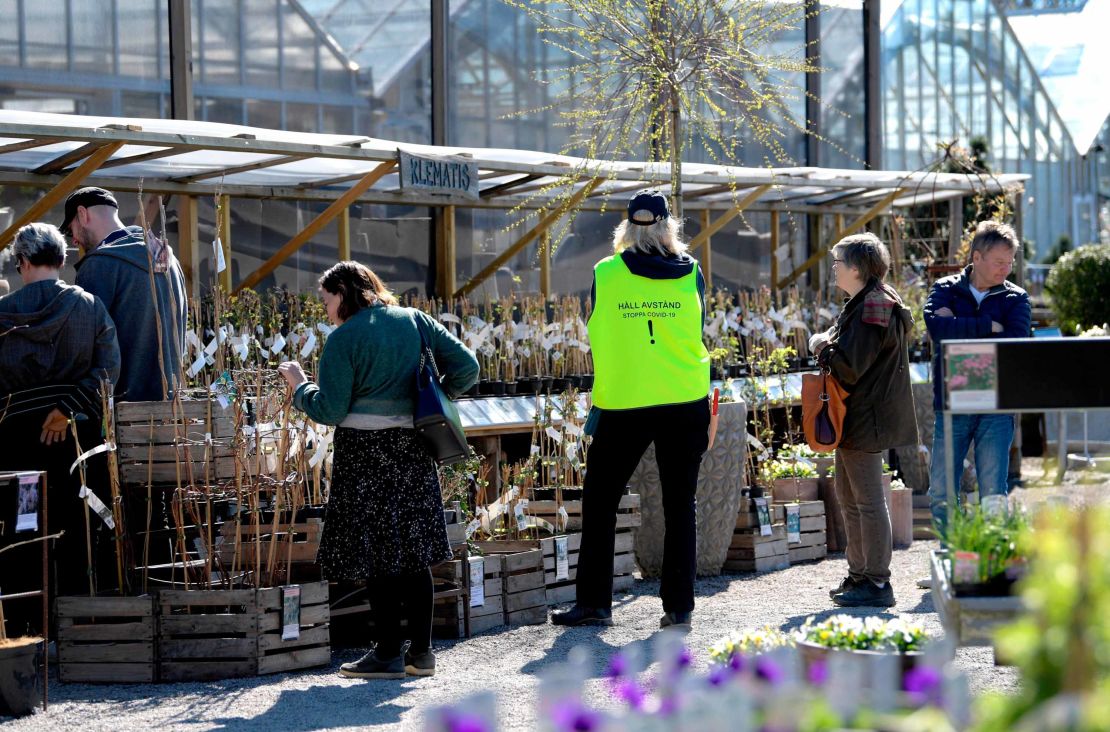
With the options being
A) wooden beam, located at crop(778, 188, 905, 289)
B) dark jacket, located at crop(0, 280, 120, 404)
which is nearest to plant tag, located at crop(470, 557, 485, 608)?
dark jacket, located at crop(0, 280, 120, 404)

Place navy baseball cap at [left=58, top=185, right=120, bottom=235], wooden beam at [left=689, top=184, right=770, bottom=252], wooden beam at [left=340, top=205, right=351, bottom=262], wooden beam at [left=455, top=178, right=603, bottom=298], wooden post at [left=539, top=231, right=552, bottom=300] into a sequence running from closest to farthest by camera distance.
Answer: navy baseball cap at [left=58, top=185, right=120, bottom=235]
wooden beam at [left=340, top=205, right=351, bottom=262]
wooden beam at [left=455, top=178, right=603, bottom=298]
wooden beam at [left=689, top=184, right=770, bottom=252]
wooden post at [left=539, top=231, right=552, bottom=300]

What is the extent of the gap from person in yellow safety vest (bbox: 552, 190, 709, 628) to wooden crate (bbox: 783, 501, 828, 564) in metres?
2.05

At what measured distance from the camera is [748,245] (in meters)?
14.8

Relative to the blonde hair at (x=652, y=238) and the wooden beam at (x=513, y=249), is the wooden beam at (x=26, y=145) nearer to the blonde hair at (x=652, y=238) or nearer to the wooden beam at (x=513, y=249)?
the blonde hair at (x=652, y=238)

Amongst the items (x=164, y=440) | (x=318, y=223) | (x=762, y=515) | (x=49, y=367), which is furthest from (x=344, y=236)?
(x=164, y=440)

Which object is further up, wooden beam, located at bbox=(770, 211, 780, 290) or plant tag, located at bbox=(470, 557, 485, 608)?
wooden beam, located at bbox=(770, 211, 780, 290)

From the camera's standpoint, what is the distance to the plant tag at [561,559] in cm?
665

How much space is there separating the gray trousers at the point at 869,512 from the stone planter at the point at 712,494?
2.69 ft

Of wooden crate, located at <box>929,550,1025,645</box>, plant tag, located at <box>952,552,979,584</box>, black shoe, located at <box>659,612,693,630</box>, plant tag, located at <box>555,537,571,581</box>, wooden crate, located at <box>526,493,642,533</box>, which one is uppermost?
plant tag, located at <box>952,552,979,584</box>

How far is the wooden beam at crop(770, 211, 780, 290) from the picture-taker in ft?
48.3

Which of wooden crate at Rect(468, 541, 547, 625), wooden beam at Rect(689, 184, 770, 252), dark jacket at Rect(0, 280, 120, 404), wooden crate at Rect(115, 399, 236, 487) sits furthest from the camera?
wooden beam at Rect(689, 184, 770, 252)

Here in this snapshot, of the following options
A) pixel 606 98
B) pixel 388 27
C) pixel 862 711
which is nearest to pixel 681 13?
pixel 606 98

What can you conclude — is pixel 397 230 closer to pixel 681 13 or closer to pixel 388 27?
pixel 388 27

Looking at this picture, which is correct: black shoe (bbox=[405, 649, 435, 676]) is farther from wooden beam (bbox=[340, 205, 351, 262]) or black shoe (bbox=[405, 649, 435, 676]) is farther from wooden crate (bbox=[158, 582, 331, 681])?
wooden beam (bbox=[340, 205, 351, 262])
